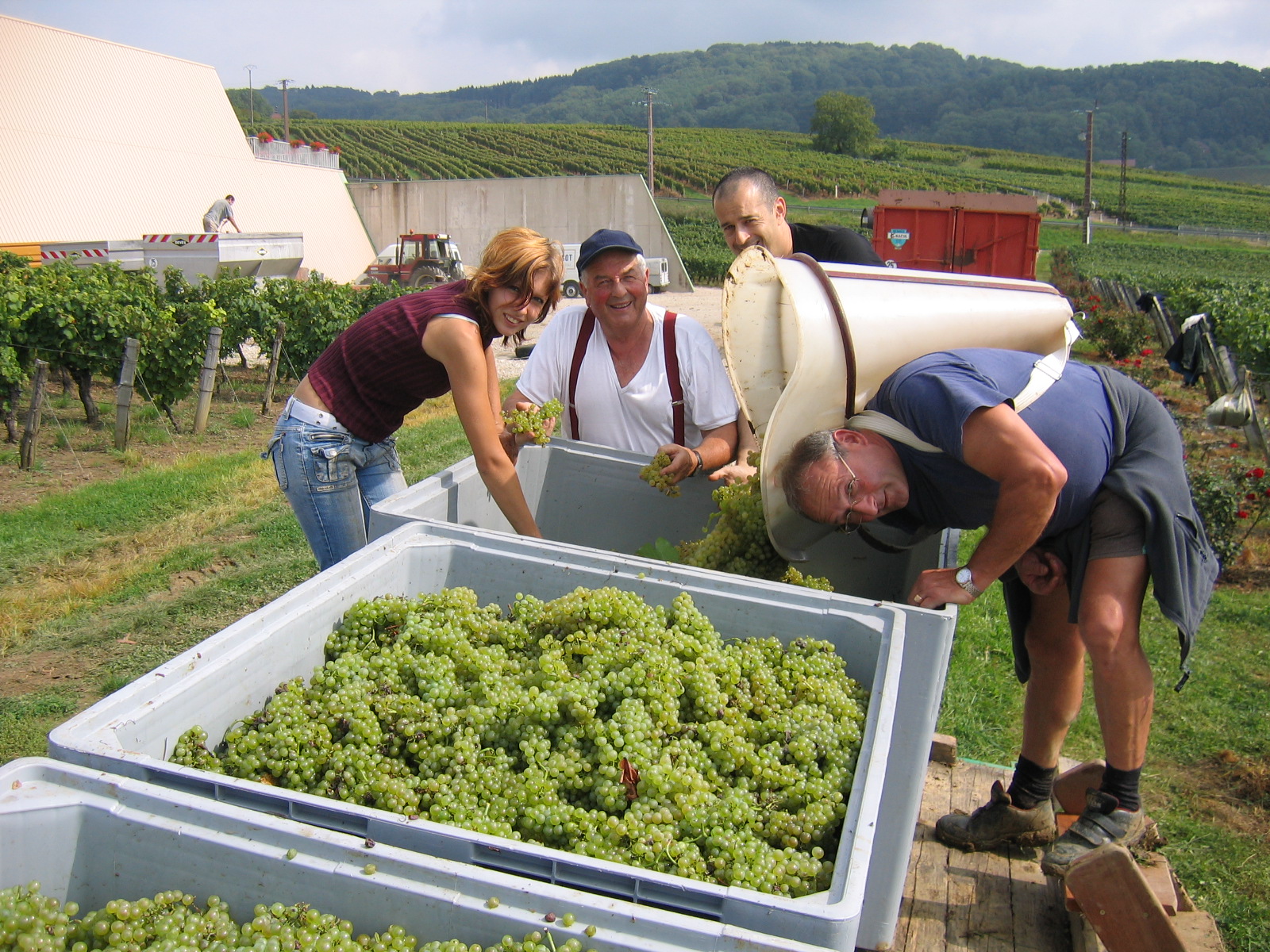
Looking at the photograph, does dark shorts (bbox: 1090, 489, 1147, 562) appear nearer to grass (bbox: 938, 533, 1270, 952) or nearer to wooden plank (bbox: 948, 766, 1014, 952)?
wooden plank (bbox: 948, 766, 1014, 952)

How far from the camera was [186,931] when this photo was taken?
1155 mm

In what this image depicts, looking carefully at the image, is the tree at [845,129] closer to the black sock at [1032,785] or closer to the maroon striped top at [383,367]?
the maroon striped top at [383,367]

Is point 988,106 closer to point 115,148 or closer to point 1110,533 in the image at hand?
point 115,148

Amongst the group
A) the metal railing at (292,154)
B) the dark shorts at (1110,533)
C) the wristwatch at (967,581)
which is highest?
the metal railing at (292,154)

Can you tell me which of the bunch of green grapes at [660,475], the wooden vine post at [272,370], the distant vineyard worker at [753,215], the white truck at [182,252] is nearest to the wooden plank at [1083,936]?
the bunch of green grapes at [660,475]

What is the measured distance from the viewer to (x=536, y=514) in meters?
3.07

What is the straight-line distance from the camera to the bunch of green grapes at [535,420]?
104 inches

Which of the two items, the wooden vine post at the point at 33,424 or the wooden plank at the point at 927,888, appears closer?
the wooden plank at the point at 927,888

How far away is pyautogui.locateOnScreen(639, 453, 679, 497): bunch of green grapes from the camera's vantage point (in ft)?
8.63

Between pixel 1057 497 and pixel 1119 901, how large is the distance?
3.01ft

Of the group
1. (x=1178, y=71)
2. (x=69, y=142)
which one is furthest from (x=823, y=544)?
(x=1178, y=71)

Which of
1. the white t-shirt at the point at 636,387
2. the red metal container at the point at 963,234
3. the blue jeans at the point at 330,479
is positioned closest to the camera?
the blue jeans at the point at 330,479

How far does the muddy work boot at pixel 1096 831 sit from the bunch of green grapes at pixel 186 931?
1701 mm

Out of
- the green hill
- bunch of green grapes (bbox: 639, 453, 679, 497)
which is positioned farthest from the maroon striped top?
A: the green hill
